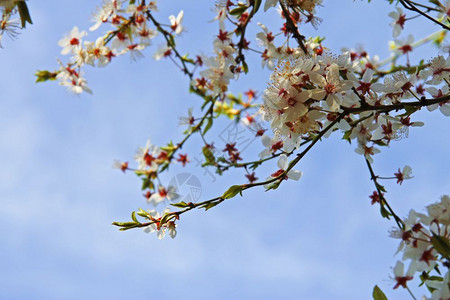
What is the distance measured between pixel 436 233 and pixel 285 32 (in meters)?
1.19

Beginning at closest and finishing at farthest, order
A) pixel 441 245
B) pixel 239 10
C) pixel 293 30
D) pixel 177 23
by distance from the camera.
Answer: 1. pixel 441 245
2. pixel 293 30
3. pixel 239 10
4. pixel 177 23

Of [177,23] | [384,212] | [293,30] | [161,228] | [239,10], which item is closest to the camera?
[161,228]

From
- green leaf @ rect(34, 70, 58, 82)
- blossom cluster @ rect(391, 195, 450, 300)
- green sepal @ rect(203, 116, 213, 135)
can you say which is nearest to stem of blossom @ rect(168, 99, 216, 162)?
green sepal @ rect(203, 116, 213, 135)

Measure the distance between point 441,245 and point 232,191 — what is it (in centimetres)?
52

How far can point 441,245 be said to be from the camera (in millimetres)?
1006

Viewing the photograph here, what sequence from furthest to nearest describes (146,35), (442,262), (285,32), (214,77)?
(146,35), (214,77), (285,32), (442,262)

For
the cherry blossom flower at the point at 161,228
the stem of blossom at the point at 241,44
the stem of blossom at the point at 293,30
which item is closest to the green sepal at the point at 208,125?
the stem of blossom at the point at 241,44

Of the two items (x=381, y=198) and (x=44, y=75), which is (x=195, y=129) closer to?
(x=44, y=75)

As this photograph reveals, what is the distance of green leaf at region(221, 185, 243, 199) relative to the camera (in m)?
1.24

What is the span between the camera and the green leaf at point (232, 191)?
4.07 feet

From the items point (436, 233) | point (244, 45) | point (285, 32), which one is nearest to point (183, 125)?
point (244, 45)

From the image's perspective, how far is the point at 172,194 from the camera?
2562 mm

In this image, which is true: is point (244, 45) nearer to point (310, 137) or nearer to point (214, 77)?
point (214, 77)

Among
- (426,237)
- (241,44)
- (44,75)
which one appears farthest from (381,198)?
(44,75)
